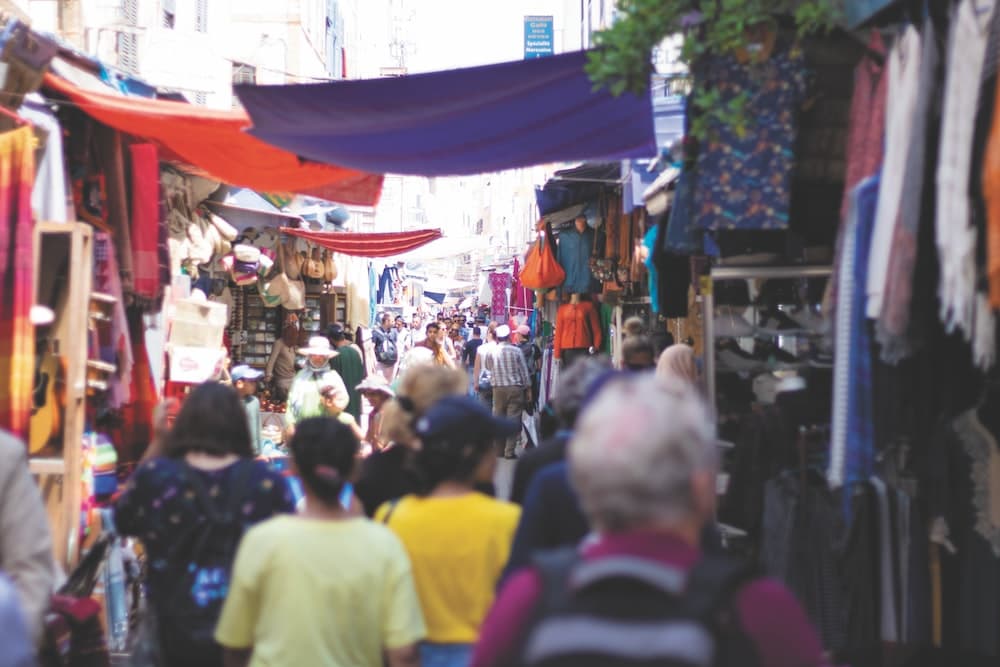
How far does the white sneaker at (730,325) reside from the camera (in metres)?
6.29

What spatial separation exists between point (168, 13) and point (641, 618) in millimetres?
15474

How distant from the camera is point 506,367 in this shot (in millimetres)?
15953

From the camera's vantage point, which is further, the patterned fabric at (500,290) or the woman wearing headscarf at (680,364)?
the patterned fabric at (500,290)

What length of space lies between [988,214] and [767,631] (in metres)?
1.98

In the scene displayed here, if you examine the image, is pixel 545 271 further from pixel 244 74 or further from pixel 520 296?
pixel 244 74

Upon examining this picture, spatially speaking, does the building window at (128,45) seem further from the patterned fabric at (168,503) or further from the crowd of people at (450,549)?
the patterned fabric at (168,503)

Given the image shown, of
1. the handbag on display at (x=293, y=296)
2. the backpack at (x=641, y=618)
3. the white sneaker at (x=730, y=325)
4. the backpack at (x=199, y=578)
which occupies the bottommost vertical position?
the backpack at (x=199, y=578)

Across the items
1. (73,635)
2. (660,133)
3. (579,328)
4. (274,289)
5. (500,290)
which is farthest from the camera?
(500,290)

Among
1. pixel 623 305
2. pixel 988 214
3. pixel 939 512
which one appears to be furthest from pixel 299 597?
pixel 623 305

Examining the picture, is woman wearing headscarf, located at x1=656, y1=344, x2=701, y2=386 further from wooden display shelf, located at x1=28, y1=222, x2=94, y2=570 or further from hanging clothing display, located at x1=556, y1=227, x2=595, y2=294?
hanging clothing display, located at x1=556, y1=227, x2=595, y2=294

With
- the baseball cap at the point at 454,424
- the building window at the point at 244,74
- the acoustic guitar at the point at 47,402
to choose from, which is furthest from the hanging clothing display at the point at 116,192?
the building window at the point at 244,74

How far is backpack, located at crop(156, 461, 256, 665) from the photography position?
390 centimetres

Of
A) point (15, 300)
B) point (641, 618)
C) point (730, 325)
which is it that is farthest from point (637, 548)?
point (730, 325)

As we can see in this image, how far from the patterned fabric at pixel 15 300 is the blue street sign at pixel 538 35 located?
858 inches
